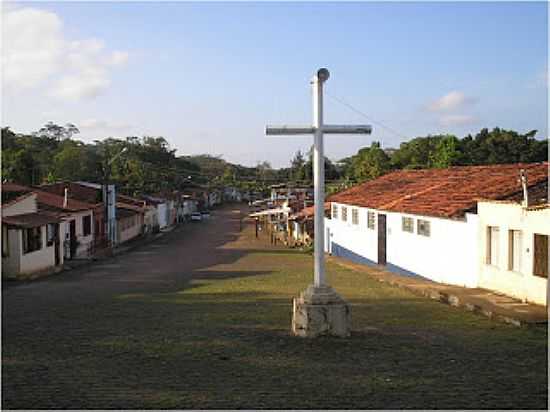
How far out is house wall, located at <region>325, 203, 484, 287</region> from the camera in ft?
62.5

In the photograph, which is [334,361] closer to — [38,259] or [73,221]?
[38,259]

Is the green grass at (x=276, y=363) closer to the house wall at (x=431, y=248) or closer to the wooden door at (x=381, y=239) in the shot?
the house wall at (x=431, y=248)

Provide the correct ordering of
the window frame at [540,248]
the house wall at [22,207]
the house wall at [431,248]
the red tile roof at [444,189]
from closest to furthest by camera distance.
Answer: the window frame at [540,248] < the house wall at [431,248] < the red tile roof at [444,189] < the house wall at [22,207]

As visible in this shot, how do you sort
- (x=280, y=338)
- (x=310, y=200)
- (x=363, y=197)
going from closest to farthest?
(x=280, y=338)
(x=363, y=197)
(x=310, y=200)

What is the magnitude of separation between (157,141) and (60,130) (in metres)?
15.2

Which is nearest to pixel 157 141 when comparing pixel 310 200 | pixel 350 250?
pixel 310 200

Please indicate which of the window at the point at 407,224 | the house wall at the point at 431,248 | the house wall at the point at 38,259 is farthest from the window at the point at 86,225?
the window at the point at 407,224

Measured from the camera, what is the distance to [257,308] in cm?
1268

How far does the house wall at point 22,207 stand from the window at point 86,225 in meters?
9.46

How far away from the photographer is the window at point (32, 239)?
25.3m

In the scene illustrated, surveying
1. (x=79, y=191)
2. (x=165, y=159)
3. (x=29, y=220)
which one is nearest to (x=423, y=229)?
(x=29, y=220)

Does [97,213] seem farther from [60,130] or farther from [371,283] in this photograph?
[60,130]

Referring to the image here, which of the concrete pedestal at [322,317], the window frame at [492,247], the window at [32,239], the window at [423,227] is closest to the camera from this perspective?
the concrete pedestal at [322,317]

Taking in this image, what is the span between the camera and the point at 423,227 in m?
23.2
